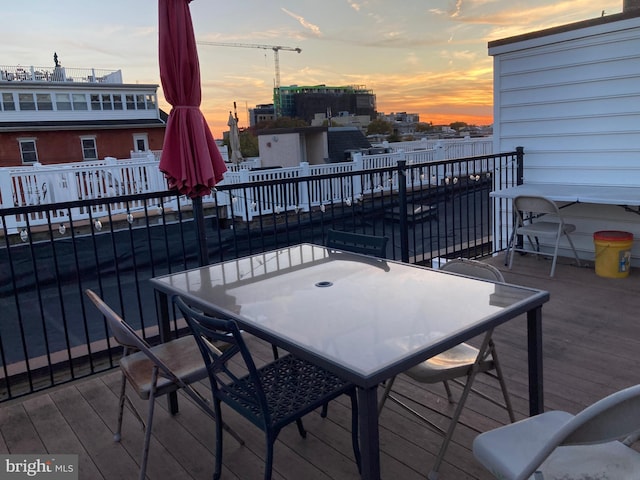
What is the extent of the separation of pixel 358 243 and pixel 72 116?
78.3ft

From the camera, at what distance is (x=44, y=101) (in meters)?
22.3

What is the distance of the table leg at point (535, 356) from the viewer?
2012 mm

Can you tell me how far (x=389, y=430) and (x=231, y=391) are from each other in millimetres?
894

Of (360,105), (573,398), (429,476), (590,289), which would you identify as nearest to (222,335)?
(429,476)

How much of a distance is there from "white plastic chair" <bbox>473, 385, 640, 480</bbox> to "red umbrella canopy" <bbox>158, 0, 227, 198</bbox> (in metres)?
2.42

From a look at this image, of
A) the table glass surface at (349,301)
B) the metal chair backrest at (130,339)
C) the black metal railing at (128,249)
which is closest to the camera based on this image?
the table glass surface at (349,301)

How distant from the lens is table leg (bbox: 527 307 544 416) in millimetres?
2012

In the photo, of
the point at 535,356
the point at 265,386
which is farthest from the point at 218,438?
the point at 535,356

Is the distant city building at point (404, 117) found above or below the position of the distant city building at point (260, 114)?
below

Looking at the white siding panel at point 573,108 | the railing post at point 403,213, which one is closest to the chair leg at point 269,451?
the railing post at point 403,213

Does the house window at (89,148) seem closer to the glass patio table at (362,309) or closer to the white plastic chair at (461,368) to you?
the glass patio table at (362,309)

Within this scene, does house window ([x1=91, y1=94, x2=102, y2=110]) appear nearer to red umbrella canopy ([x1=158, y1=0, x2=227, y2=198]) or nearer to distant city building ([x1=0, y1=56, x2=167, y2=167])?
distant city building ([x1=0, y1=56, x2=167, y2=167])

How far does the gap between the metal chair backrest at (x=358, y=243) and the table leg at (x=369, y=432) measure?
1426 mm

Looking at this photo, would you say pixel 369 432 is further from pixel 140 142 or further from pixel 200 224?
pixel 140 142
